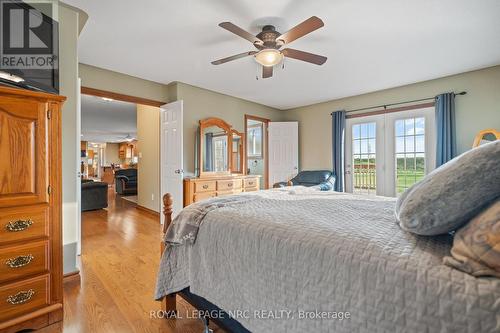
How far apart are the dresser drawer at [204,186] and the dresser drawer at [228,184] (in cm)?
16

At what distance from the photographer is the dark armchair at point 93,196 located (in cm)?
537

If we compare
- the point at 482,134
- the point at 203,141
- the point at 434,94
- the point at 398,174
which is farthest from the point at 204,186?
the point at 482,134

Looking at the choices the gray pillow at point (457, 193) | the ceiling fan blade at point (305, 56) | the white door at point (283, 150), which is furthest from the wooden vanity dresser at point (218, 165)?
the gray pillow at point (457, 193)

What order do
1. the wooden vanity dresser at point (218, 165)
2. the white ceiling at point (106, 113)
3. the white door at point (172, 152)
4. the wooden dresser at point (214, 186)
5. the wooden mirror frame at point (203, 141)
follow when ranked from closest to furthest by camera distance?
1. the white door at point (172, 152)
2. the wooden dresser at point (214, 186)
3. the wooden vanity dresser at point (218, 165)
4. the wooden mirror frame at point (203, 141)
5. the white ceiling at point (106, 113)

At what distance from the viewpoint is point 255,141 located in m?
6.05

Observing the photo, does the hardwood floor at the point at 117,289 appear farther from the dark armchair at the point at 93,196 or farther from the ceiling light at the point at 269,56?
A: the ceiling light at the point at 269,56

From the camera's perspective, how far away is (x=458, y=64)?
340 cm

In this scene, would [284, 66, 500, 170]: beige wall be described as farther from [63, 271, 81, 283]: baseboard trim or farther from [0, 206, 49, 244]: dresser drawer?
[0, 206, 49, 244]: dresser drawer

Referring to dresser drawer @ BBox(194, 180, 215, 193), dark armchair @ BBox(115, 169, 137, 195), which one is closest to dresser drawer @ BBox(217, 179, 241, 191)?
dresser drawer @ BBox(194, 180, 215, 193)

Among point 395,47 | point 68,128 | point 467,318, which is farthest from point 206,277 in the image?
point 395,47

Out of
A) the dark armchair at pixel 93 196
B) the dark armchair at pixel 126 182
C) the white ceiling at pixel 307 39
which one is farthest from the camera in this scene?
the dark armchair at pixel 126 182

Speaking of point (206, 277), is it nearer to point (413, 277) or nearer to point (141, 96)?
point (413, 277)

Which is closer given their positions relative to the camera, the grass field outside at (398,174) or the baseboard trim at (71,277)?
the baseboard trim at (71,277)

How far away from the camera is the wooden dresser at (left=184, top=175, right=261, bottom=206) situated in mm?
4016
